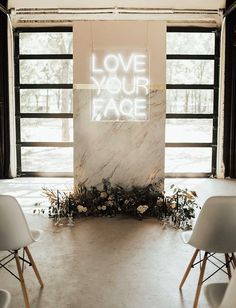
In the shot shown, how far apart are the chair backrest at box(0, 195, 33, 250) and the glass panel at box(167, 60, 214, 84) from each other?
21.2ft

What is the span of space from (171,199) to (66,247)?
6.45 feet

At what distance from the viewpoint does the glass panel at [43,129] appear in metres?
8.87

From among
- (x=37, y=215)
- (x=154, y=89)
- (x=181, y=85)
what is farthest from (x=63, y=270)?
(x=181, y=85)

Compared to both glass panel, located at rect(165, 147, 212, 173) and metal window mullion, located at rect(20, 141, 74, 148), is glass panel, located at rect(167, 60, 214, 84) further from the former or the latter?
metal window mullion, located at rect(20, 141, 74, 148)

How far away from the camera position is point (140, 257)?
4125 mm

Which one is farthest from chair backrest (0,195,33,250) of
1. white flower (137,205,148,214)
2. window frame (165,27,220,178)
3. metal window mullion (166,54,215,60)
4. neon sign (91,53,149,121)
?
metal window mullion (166,54,215,60)

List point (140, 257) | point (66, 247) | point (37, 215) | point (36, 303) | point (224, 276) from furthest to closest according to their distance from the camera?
point (37, 215), point (66, 247), point (140, 257), point (224, 276), point (36, 303)

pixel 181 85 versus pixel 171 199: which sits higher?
pixel 181 85

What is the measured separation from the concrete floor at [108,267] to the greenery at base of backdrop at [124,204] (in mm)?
194

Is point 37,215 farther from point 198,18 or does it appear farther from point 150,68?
point 198,18

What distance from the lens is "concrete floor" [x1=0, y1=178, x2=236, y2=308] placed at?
10.5 feet

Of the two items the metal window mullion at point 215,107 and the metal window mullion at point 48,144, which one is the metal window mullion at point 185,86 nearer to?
the metal window mullion at point 215,107

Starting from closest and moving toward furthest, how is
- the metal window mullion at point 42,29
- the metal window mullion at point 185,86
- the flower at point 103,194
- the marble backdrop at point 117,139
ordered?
the flower at point 103,194 → the marble backdrop at point 117,139 → the metal window mullion at point 42,29 → the metal window mullion at point 185,86

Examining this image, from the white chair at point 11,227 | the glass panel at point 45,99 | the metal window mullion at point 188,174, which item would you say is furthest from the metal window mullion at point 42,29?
the white chair at point 11,227
